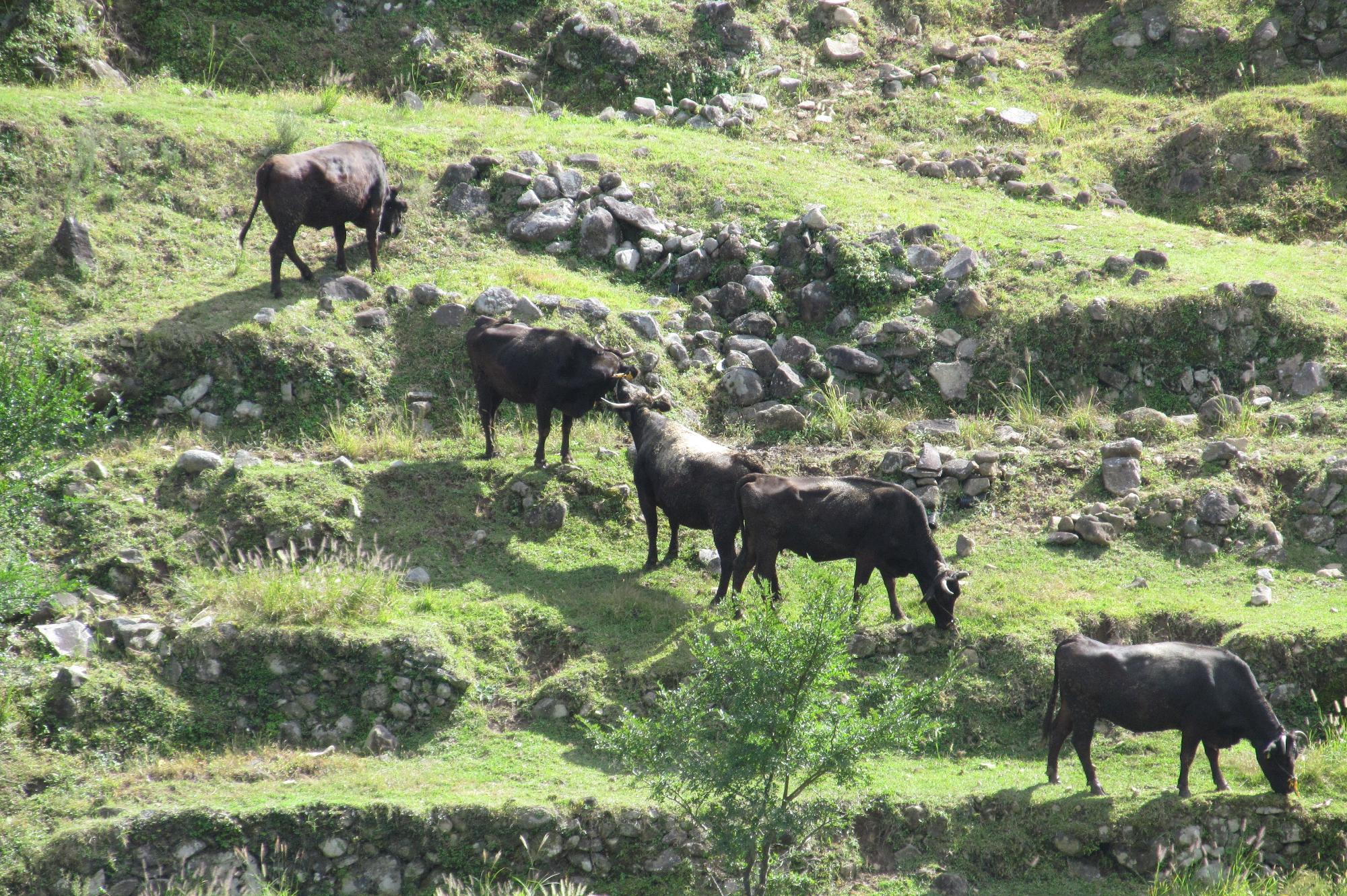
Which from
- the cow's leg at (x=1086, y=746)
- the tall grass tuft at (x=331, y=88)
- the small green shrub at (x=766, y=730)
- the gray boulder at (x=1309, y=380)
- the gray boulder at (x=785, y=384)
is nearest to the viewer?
the small green shrub at (x=766, y=730)

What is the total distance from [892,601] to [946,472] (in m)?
2.55

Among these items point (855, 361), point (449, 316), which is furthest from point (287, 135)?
point (855, 361)

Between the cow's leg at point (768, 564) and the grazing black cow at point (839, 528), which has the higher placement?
the grazing black cow at point (839, 528)

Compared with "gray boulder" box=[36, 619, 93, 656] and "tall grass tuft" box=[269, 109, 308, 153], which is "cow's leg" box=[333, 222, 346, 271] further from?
"gray boulder" box=[36, 619, 93, 656]

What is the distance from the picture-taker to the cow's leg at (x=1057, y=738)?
9.82m

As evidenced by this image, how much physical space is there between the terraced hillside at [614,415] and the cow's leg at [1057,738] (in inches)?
5.6

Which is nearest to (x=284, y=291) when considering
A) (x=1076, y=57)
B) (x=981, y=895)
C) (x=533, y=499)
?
(x=533, y=499)

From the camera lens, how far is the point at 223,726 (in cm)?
1021

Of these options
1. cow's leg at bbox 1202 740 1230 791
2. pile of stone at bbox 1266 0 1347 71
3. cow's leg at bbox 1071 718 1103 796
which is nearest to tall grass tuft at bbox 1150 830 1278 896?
cow's leg at bbox 1202 740 1230 791

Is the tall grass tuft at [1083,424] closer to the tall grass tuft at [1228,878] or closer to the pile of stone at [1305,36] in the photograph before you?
the tall grass tuft at [1228,878]

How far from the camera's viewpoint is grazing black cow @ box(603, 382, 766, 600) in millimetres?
12344

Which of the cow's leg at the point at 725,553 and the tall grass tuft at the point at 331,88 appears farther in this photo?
the tall grass tuft at the point at 331,88

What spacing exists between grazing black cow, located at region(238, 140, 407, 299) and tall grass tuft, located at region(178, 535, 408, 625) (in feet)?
16.4

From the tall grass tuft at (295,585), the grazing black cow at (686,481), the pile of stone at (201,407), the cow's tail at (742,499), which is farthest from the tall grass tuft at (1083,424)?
the pile of stone at (201,407)
